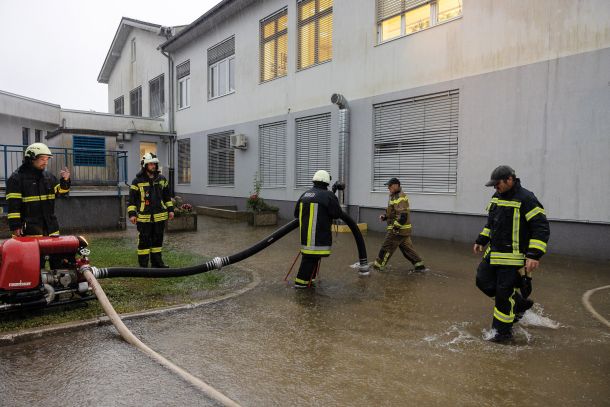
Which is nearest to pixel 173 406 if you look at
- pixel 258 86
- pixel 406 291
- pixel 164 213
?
pixel 406 291

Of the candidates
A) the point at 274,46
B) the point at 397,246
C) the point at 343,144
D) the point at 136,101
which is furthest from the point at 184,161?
the point at 397,246

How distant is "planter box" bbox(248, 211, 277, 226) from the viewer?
14.2 m

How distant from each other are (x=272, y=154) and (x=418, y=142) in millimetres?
6577

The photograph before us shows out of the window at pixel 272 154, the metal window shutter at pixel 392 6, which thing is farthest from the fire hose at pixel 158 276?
the window at pixel 272 154

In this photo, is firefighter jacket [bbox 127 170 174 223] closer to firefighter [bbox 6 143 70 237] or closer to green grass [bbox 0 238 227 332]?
green grass [bbox 0 238 227 332]

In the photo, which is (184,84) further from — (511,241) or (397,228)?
(511,241)

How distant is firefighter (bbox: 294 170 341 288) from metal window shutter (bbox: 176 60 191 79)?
1821 centimetres

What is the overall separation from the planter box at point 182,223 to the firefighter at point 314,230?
24.1ft

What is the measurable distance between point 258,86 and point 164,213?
432 inches

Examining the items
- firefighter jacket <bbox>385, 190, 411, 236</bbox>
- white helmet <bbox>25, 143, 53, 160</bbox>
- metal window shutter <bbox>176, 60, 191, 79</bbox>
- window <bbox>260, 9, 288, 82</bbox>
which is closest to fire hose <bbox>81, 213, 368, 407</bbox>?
firefighter jacket <bbox>385, 190, 411, 236</bbox>

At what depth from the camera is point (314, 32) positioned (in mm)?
14734

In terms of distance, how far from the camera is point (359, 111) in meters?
13.0

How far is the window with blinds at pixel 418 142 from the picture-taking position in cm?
1083

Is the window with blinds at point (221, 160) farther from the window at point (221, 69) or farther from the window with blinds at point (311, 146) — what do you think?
the window with blinds at point (311, 146)
